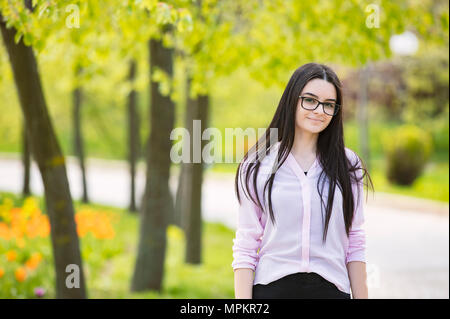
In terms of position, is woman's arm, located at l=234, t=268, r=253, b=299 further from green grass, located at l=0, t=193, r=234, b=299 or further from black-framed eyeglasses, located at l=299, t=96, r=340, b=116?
green grass, located at l=0, t=193, r=234, b=299

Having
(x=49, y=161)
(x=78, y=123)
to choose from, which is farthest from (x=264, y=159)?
(x=78, y=123)

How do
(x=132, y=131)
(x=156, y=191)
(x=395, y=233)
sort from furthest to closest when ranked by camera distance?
(x=132, y=131), (x=395, y=233), (x=156, y=191)

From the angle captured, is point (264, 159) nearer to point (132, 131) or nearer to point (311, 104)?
point (311, 104)

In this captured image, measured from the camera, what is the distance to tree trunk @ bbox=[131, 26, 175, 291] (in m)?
6.52

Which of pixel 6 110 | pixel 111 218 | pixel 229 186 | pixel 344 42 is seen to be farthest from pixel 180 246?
pixel 229 186

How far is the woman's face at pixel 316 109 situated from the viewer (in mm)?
2494

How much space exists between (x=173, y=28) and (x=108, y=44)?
81 cm

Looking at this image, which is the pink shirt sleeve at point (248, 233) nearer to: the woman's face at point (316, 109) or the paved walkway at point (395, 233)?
the woman's face at point (316, 109)

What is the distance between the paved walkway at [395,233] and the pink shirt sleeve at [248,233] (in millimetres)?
2702

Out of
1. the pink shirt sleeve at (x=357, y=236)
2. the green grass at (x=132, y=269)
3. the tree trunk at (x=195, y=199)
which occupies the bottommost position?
the green grass at (x=132, y=269)

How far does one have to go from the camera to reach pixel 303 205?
2424 mm

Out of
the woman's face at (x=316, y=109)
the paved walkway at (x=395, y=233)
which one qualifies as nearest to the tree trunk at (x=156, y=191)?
the paved walkway at (x=395, y=233)

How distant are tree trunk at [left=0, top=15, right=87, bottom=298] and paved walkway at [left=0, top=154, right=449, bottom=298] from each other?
2739 millimetres

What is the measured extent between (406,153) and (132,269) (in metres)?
12.1
